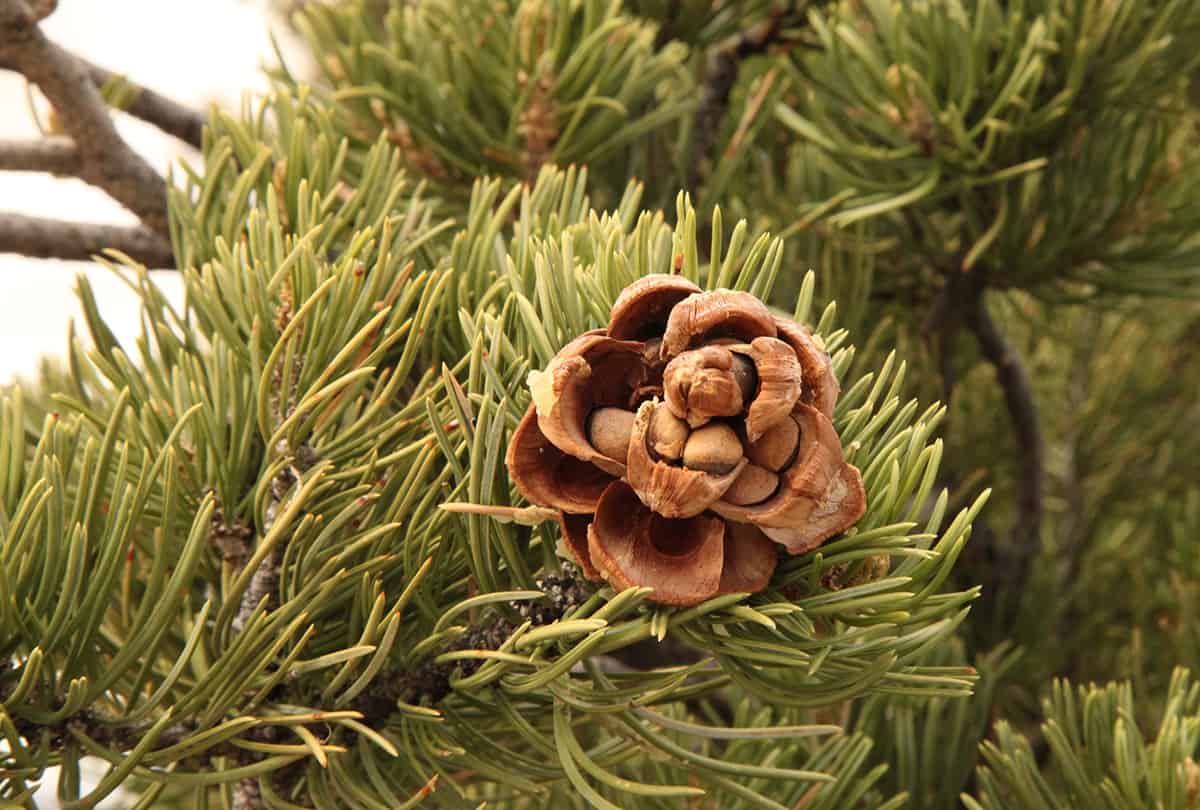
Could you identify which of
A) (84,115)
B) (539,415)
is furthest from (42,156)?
(539,415)

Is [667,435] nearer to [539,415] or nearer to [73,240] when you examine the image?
[539,415]

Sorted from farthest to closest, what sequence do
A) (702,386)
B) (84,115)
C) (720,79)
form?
(720,79) → (84,115) → (702,386)

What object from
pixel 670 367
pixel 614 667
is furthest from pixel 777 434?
pixel 614 667

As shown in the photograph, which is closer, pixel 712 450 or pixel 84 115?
pixel 712 450

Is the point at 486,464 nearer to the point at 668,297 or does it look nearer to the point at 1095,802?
the point at 668,297

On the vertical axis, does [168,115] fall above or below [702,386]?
above

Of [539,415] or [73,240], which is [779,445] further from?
[73,240]

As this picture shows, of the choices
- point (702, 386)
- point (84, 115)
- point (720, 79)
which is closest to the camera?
point (702, 386)

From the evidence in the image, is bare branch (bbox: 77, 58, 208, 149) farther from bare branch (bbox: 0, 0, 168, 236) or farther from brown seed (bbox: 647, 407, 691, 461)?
brown seed (bbox: 647, 407, 691, 461)

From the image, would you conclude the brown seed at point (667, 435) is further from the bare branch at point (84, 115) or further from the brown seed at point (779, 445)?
the bare branch at point (84, 115)
